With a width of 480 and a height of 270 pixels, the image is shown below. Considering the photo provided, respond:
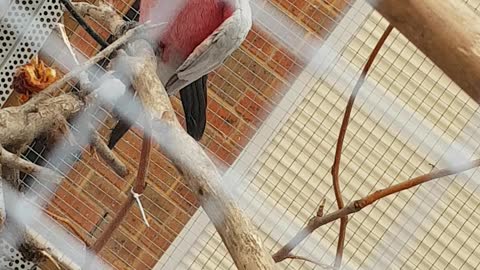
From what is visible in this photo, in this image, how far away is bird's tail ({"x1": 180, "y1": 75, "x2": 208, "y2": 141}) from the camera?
70 cm

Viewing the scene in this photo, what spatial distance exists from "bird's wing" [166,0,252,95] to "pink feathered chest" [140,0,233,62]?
0.02 m

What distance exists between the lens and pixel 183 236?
113 cm

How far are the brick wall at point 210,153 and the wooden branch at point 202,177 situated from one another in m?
0.58

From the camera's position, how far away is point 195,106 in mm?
708

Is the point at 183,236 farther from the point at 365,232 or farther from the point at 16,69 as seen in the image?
the point at 16,69

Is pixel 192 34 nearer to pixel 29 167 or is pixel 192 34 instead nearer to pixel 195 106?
pixel 195 106

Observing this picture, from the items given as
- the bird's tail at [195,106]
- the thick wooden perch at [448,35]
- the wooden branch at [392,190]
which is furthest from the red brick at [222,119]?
the thick wooden perch at [448,35]

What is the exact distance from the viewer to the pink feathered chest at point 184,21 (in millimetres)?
635

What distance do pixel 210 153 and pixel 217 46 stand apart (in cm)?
52

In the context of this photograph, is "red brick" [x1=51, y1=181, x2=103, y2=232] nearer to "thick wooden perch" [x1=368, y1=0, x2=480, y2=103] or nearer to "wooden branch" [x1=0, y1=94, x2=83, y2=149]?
"wooden branch" [x1=0, y1=94, x2=83, y2=149]

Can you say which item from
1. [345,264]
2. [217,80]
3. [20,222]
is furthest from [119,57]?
[345,264]

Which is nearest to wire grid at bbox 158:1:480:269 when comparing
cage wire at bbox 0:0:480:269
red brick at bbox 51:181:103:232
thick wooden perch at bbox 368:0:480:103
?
cage wire at bbox 0:0:480:269

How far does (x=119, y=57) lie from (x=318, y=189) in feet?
2.15

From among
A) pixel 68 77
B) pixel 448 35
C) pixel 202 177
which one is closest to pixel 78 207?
pixel 68 77
